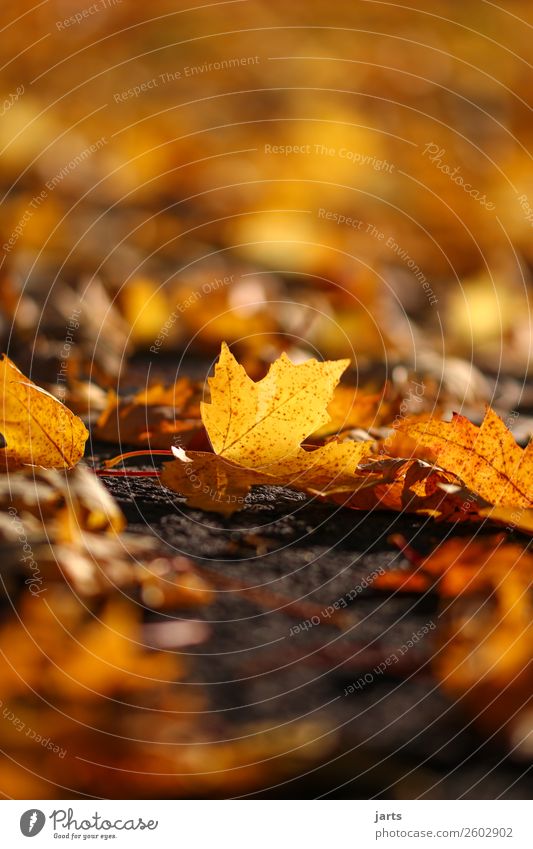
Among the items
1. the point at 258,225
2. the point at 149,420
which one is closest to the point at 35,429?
the point at 149,420

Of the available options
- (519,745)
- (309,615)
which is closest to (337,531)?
(309,615)

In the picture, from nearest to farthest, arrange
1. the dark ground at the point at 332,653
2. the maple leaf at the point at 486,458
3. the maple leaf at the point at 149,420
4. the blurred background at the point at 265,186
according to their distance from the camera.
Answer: the dark ground at the point at 332,653 → the maple leaf at the point at 486,458 → the maple leaf at the point at 149,420 → the blurred background at the point at 265,186

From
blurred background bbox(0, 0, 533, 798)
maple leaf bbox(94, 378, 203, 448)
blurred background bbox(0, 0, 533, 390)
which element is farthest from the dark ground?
blurred background bbox(0, 0, 533, 390)

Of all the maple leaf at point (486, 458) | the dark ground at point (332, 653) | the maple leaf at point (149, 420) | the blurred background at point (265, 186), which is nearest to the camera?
the dark ground at point (332, 653)

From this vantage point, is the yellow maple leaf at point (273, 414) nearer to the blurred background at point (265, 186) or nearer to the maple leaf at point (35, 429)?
the maple leaf at point (35, 429)

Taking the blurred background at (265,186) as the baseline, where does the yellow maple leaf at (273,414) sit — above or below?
below

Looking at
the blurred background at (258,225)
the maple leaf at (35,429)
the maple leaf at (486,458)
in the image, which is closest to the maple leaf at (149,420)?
the blurred background at (258,225)

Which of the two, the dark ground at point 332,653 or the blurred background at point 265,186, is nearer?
the dark ground at point 332,653
